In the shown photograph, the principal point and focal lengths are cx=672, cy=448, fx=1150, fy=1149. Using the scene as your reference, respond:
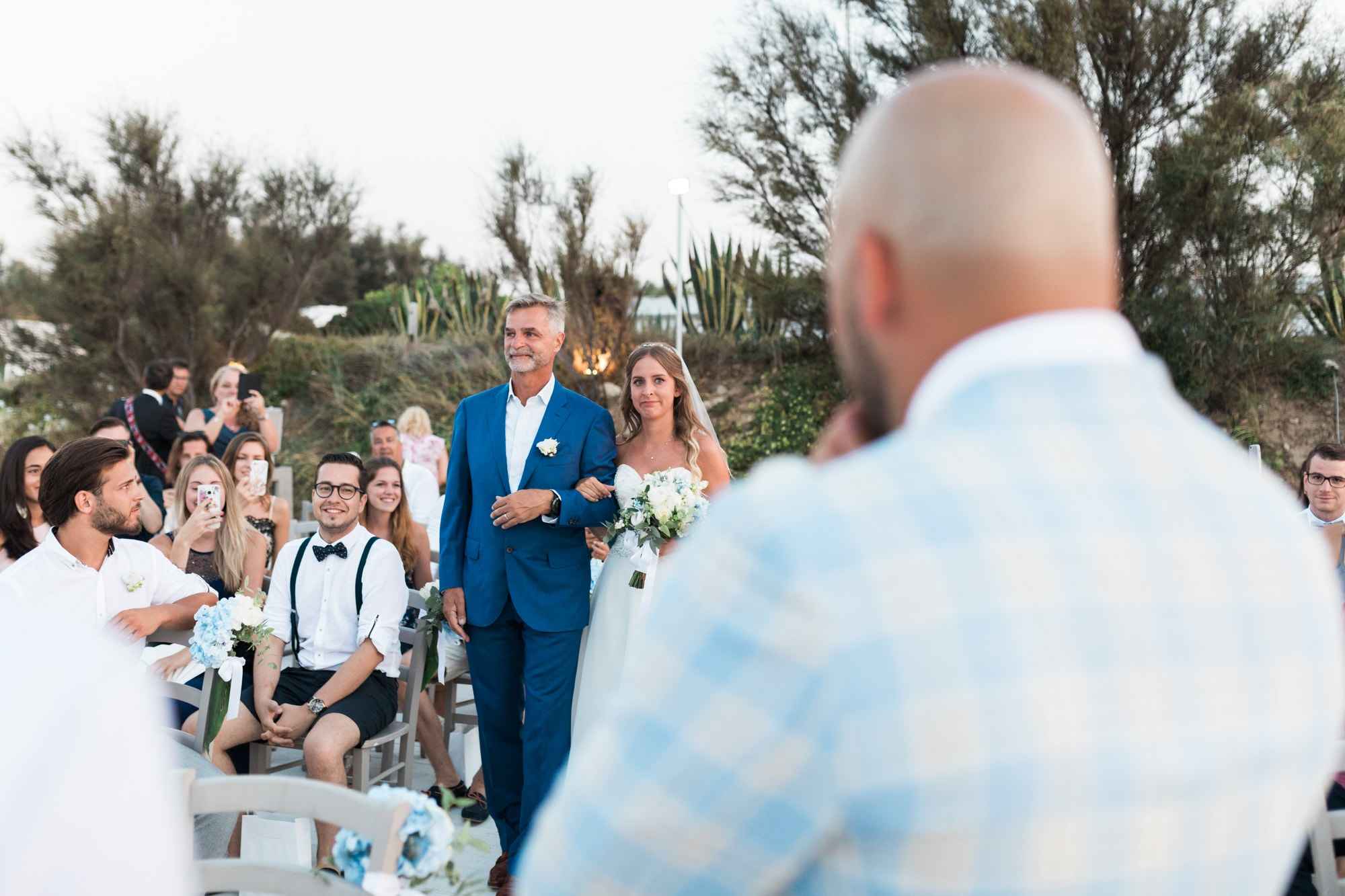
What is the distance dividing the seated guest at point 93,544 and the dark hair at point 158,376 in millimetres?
5004

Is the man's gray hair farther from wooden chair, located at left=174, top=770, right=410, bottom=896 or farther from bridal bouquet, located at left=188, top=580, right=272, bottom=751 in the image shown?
wooden chair, located at left=174, top=770, right=410, bottom=896

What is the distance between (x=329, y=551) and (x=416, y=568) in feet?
3.93

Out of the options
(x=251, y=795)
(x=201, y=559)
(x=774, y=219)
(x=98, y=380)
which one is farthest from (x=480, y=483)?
(x=98, y=380)

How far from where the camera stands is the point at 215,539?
576 centimetres

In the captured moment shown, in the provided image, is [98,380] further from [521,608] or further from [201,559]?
[521,608]

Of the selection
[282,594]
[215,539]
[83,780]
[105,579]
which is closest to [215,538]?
[215,539]

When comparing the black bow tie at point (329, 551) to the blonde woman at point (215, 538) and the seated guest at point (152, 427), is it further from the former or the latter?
the seated guest at point (152, 427)

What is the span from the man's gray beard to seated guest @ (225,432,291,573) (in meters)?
2.23

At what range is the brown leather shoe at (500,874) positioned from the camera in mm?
4613

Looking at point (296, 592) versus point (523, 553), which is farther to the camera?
point (296, 592)

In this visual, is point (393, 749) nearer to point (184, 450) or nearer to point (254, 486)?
point (254, 486)

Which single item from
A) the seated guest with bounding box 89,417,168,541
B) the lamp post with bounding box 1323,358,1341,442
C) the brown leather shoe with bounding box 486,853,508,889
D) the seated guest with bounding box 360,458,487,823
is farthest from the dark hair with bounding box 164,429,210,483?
the lamp post with bounding box 1323,358,1341,442

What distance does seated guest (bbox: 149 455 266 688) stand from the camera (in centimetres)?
559

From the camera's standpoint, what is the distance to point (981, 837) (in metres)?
0.75
